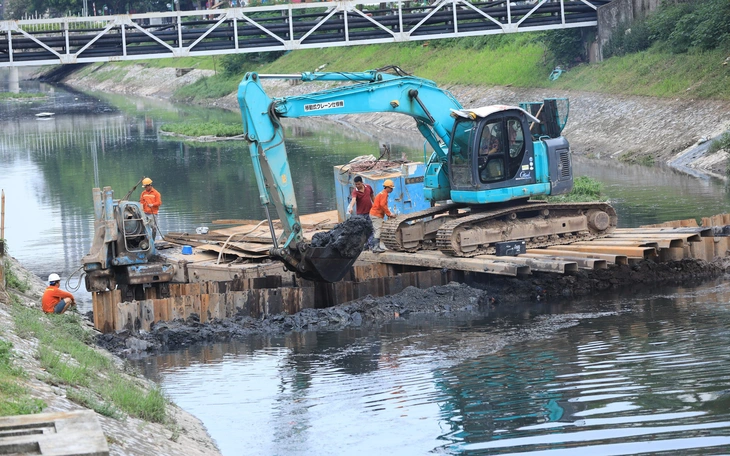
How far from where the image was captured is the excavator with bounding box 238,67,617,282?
19.7 meters

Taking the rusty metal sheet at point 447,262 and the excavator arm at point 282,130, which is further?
the rusty metal sheet at point 447,262

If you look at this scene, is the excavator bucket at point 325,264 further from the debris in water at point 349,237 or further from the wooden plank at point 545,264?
the wooden plank at point 545,264

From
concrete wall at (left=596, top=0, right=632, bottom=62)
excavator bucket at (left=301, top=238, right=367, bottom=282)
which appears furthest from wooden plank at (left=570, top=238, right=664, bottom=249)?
concrete wall at (left=596, top=0, right=632, bottom=62)

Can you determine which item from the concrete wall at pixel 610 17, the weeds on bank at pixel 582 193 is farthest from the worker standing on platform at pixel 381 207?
the concrete wall at pixel 610 17

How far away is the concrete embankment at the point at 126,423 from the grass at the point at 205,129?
147ft

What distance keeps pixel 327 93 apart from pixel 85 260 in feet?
18.3

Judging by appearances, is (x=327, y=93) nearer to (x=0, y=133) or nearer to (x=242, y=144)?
(x=242, y=144)

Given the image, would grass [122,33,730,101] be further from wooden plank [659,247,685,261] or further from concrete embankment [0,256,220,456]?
concrete embankment [0,256,220,456]

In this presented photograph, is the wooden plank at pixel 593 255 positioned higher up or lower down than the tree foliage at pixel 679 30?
lower down

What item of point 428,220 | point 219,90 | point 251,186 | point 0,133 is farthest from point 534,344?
point 219,90

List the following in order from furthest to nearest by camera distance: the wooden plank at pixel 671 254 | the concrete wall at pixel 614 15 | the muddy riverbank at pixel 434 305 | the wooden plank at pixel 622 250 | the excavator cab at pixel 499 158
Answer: the concrete wall at pixel 614 15
the wooden plank at pixel 671 254
the excavator cab at pixel 499 158
the wooden plank at pixel 622 250
the muddy riverbank at pixel 434 305

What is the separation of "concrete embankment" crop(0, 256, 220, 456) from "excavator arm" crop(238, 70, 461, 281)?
483 cm

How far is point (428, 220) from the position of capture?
2188 cm

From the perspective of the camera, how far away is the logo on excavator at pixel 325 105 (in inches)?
788
